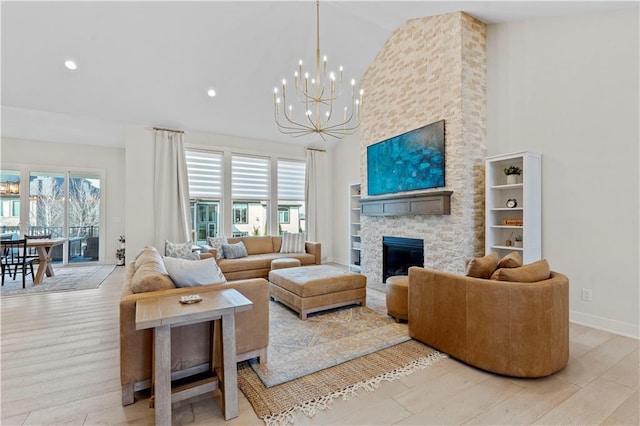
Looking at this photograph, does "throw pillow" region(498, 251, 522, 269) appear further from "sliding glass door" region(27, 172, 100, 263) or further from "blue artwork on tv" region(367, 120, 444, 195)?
"sliding glass door" region(27, 172, 100, 263)

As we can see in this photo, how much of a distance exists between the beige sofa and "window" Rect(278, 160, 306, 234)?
99 cm

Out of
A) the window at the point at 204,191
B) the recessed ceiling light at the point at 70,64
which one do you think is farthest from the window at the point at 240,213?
the recessed ceiling light at the point at 70,64

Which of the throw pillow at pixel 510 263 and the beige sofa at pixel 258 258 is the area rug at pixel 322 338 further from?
the beige sofa at pixel 258 258

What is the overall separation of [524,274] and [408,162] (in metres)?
2.81

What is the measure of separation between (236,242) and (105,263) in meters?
3.79

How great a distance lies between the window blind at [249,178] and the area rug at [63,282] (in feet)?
10.0

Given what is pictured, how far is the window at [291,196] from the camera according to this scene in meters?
7.38

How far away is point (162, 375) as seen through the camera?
66.2 inches

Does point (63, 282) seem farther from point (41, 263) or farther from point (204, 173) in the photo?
point (204, 173)

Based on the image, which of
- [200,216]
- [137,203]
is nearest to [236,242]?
[200,216]

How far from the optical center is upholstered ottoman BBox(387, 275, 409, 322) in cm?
328

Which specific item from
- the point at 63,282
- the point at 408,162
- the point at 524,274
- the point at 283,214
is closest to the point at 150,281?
the point at 524,274

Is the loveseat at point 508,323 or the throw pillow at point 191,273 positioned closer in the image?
the loveseat at point 508,323

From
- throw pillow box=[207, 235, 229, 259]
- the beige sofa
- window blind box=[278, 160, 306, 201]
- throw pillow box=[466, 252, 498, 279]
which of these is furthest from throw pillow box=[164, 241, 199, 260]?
throw pillow box=[466, 252, 498, 279]
